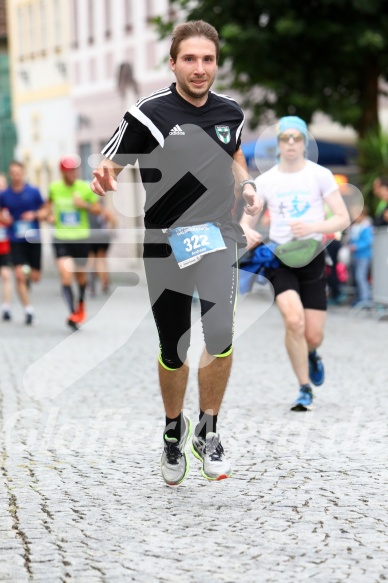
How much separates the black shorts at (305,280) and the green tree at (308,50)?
12043 millimetres

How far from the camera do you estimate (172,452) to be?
6.52m

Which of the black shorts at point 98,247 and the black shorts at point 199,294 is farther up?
the black shorts at point 199,294

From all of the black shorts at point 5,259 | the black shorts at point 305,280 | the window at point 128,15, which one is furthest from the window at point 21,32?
the black shorts at point 305,280

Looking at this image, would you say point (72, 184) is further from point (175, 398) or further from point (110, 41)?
point (110, 41)

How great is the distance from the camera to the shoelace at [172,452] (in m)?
6.51

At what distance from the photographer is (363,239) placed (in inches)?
771

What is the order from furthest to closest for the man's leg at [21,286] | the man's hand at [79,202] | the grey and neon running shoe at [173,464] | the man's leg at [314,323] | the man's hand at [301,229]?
the man's leg at [21,286] → the man's hand at [79,202] → the man's leg at [314,323] → the man's hand at [301,229] → the grey and neon running shoe at [173,464]

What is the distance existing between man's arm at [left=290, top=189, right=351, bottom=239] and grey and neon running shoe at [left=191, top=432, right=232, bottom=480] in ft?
9.47

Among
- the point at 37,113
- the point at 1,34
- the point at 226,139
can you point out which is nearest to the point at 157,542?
the point at 226,139

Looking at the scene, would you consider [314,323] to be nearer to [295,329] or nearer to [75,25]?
[295,329]

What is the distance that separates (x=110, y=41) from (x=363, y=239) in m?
24.0

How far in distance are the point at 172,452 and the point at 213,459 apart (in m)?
0.20

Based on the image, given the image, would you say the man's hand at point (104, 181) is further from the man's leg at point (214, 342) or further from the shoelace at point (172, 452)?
the shoelace at point (172, 452)

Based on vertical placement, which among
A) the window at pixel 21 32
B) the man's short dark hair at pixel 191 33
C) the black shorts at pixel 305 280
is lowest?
the window at pixel 21 32
